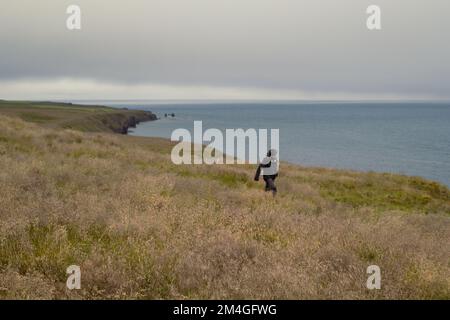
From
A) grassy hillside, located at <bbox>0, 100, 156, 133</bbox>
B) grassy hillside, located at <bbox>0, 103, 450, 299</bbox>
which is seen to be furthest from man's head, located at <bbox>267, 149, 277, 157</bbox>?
grassy hillside, located at <bbox>0, 100, 156, 133</bbox>

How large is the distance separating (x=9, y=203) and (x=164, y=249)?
3950mm

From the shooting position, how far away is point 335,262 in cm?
654

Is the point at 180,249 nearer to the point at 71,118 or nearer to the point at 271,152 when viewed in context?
the point at 271,152

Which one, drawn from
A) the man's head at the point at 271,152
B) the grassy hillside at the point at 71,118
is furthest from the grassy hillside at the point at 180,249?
the grassy hillside at the point at 71,118

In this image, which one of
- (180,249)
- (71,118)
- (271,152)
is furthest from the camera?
(71,118)

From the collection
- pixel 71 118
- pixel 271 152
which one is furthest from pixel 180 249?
pixel 71 118

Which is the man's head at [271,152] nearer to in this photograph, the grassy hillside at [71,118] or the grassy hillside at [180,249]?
the grassy hillside at [180,249]

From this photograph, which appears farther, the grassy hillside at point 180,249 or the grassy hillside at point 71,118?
the grassy hillside at point 71,118

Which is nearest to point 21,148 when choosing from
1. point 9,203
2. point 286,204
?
point 9,203

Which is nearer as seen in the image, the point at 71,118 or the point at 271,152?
the point at 271,152
